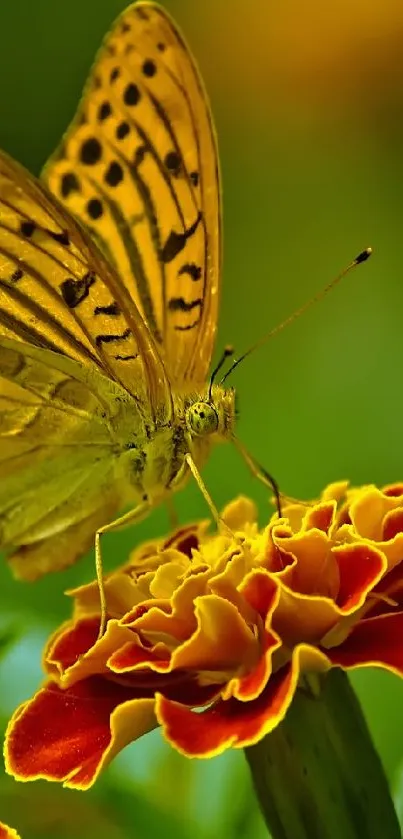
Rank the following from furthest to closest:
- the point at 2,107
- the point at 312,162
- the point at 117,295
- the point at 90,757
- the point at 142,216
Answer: the point at 312,162 → the point at 2,107 → the point at 142,216 → the point at 117,295 → the point at 90,757

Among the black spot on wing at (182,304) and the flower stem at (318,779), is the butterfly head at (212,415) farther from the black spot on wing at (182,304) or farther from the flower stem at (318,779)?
the flower stem at (318,779)

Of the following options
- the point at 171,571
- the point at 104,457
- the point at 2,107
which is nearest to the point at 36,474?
the point at 104,457

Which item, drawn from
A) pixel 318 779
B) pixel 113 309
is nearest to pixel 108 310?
pixel 113 309

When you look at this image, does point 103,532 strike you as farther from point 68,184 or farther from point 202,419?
point 68,184

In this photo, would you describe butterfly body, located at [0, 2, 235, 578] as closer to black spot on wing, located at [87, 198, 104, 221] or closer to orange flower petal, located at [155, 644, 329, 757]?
black spot on wing, located at [87, 198, 104, 221]

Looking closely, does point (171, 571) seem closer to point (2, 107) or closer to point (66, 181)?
point (66, 181)

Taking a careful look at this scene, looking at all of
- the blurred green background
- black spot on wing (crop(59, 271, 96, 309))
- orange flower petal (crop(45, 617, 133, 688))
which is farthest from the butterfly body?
the blurred green background

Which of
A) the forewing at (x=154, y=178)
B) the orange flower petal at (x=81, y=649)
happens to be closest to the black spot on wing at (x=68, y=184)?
the forewing at (x=154, y=178)
